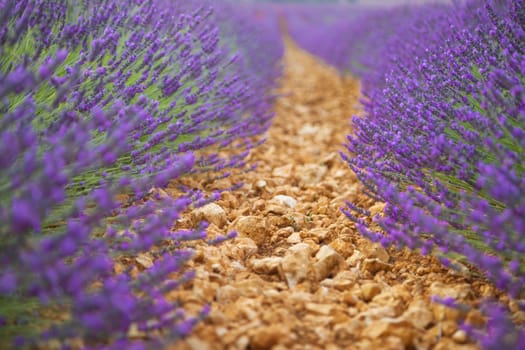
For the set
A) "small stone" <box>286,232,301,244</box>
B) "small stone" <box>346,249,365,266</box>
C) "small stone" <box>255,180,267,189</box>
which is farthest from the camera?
"small stone" <box>255,180,267,189</box>

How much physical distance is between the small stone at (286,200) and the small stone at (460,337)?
1.08 metres

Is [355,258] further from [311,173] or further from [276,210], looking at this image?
[311,173]

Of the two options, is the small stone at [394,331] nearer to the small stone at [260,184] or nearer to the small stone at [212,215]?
the small stone at [212,215]

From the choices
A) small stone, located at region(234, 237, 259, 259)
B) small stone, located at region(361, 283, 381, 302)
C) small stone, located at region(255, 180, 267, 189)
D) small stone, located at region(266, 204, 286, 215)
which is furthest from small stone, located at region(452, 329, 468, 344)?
small stone, located at region(255, 180, 267, 189)

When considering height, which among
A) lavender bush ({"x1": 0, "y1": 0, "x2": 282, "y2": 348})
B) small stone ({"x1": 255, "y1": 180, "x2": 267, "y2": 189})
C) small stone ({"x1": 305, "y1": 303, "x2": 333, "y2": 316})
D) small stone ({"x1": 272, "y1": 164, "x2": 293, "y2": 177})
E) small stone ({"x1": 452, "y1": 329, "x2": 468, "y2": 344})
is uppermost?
lavender bush ({"x1": 0, "y1": 0, "x2": 282, "y2": 348})

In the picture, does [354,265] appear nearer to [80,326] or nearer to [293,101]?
[80,326]

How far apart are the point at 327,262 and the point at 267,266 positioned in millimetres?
218

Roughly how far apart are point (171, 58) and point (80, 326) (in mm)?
1574

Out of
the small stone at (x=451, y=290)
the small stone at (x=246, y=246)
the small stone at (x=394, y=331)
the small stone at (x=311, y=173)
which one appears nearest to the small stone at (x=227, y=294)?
the small stone at (x=246, y=246)

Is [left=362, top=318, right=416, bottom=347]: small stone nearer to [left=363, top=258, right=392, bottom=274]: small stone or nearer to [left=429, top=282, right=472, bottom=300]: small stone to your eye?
[left=429, top=282, right=472, bottom=300]: small stone

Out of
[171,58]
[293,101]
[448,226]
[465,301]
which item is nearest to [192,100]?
[171,58]

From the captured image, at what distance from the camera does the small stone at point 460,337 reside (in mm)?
1303

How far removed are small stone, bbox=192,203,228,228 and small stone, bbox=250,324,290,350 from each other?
2.48ft

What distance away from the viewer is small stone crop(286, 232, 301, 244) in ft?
6.26
